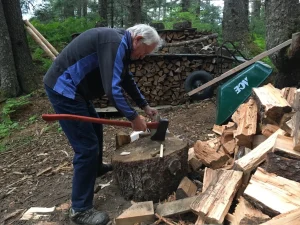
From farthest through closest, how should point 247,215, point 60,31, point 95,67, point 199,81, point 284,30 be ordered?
1. point 60,31
2. point 199,81
3. point 284,30
4. point 95,67
5. point 247,215

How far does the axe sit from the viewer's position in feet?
8.90

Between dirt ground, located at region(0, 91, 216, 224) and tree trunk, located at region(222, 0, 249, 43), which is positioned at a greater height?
tree trunk, located at region(222, 0, 249, 43)

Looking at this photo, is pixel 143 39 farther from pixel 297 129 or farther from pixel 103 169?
pixel 103 169

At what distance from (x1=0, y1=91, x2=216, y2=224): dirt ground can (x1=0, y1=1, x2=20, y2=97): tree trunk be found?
947mm

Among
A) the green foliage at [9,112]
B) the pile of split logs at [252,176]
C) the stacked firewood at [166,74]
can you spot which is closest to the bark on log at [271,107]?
the pile of split logs at [252,176]

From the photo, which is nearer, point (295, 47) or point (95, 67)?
point (95, 67)

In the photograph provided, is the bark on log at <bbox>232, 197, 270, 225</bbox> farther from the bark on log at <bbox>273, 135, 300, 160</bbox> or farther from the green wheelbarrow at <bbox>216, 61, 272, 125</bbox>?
the green wheelbarrow at <bbox>216, 61, 272, 125</bbox>

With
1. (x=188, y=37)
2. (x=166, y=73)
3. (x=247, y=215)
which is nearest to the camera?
(x=247, y=215)

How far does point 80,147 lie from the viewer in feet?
9.34

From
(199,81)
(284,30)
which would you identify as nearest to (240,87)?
(284,30)

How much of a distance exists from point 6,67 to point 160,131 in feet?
20.0

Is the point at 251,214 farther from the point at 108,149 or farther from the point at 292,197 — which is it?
the point at 108,149

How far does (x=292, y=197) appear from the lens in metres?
2.17

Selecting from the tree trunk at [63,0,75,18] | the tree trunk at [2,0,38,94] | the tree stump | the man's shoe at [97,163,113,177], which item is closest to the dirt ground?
the man's shoe at [97,163,113,177]
